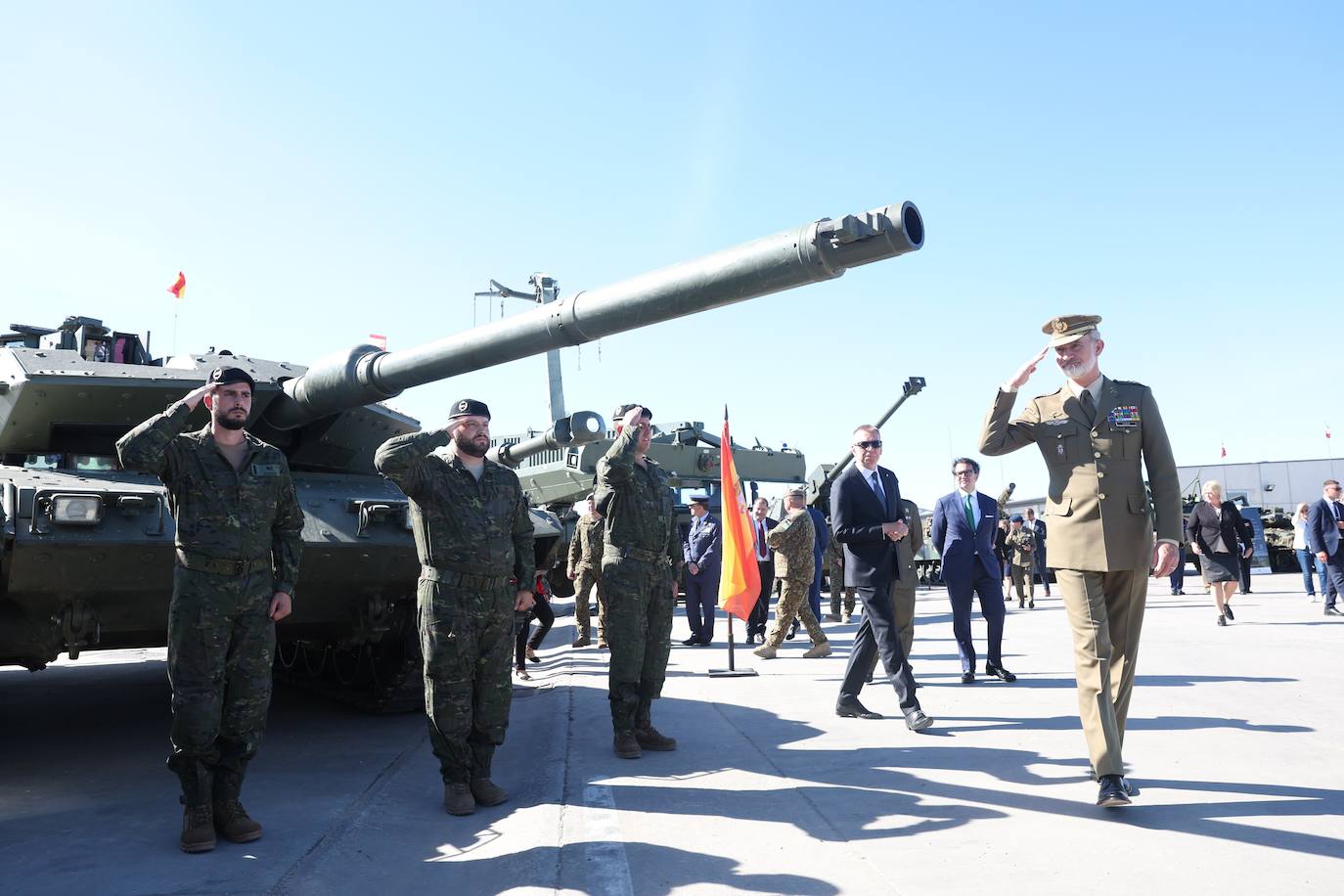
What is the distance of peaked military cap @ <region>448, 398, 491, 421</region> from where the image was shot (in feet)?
15.4

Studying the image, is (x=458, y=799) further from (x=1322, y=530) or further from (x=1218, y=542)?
(x=1322, y=530)

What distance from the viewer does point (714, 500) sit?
23188mm

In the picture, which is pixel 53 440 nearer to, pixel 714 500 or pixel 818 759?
pixel 818 759

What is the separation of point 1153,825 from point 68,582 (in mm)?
4971

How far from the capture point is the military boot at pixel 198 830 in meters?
3.79

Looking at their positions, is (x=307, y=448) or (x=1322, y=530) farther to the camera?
(x=1322, y=530)

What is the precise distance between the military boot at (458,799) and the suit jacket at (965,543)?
4.26m

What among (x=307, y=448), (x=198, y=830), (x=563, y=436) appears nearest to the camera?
(x=198, y=830)

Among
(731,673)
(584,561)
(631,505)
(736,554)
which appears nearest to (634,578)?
(631,505)

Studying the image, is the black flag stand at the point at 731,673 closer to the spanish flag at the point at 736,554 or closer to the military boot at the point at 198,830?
the spanish flag at the point at 736,554

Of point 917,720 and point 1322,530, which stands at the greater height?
point 1322,530

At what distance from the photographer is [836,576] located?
1378cm

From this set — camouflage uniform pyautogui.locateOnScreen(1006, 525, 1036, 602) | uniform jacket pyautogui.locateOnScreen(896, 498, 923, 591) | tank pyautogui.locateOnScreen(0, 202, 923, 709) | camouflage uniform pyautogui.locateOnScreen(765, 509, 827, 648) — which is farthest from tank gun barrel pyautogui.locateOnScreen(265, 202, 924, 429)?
camouflage uniform pyautogui.locateOnScreen(1006, 525, 1036, 602)

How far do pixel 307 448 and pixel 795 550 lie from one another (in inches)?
182
